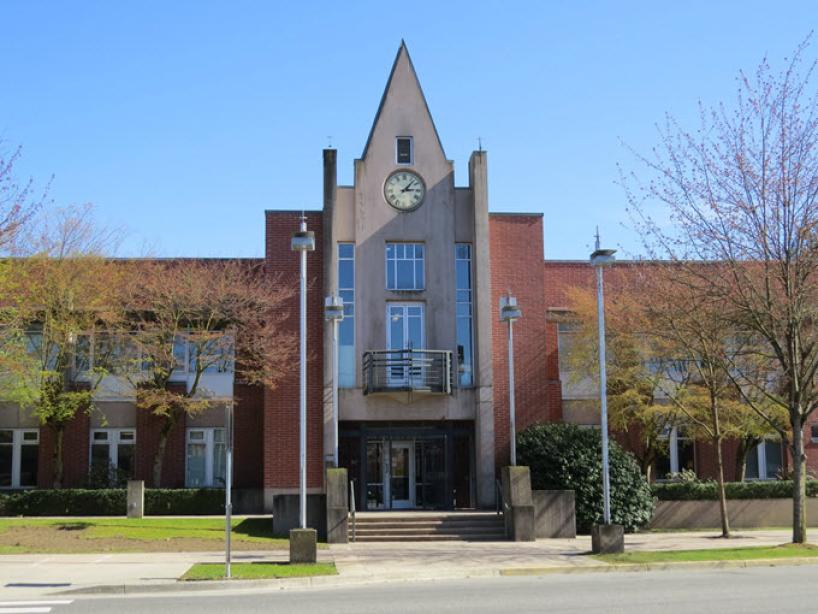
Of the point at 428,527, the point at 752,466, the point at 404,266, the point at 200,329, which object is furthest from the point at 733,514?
the point at 200,329

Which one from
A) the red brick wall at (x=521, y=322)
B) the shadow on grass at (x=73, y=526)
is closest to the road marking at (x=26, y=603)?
the shadow on grass at (x=73, y=526)

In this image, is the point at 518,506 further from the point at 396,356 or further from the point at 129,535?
the point at 129,535

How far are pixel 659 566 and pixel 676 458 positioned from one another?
52.6 ft

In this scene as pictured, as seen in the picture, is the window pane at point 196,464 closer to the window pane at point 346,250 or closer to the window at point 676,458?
the window pane at point 346,250

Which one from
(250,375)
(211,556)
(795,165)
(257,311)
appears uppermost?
(795,165)

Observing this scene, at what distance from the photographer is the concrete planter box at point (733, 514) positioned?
27109mm

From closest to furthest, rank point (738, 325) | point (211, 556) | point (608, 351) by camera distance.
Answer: point (211, 556) → point (738, 325) → point (608, 351)

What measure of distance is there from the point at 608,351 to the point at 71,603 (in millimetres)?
18797

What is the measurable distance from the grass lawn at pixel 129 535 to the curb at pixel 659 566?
6.86 metres

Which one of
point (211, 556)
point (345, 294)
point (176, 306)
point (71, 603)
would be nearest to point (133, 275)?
point (176, 306)

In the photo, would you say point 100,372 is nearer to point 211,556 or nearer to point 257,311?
point 257,311

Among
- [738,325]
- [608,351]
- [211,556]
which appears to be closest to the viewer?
[211,556]

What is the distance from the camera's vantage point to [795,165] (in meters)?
20.5

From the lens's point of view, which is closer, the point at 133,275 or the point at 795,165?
the point at 795,165
